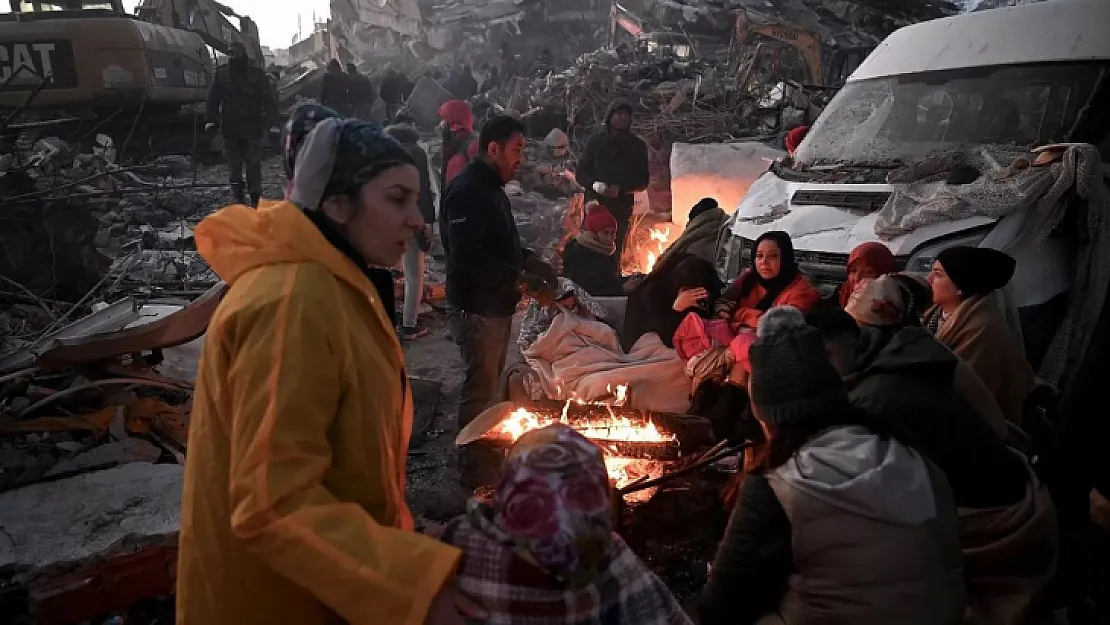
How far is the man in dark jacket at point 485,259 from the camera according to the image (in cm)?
436

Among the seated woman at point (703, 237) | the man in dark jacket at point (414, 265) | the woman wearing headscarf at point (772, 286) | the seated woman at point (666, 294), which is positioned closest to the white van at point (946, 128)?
the seated woman at point (703, 237)

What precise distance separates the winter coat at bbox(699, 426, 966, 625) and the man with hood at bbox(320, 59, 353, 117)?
1516 cm

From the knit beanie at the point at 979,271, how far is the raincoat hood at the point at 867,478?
2.27 m

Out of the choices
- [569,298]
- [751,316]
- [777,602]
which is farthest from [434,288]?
[777,602]

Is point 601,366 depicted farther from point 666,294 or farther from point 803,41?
point 803,41

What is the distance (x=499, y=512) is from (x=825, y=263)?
4.25 metres

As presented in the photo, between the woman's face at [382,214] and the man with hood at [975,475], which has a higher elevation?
the woman's face at [382,214]

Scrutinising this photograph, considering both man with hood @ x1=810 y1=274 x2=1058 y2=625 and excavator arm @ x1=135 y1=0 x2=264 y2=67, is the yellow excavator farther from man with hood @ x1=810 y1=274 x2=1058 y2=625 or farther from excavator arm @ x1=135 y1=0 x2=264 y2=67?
man with hood @ x1=810 y1=274 x2=1058 y2=625

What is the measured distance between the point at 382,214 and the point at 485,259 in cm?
285

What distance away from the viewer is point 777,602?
2.11 m

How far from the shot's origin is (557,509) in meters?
1.39

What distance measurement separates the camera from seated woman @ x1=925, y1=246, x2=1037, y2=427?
359 centimetres

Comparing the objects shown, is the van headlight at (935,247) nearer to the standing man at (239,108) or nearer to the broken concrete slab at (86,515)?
the broken concrete slab at (86,515)

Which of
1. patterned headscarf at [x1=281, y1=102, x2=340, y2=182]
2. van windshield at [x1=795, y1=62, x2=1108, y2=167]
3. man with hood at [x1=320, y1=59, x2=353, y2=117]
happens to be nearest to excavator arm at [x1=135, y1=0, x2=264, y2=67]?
man with hood at [x1=320, y1=59, x2=353, y2=117]
